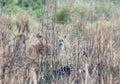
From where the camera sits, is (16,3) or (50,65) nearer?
(50,65)

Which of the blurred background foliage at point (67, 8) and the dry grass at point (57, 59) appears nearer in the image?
the dry grass at point (57, 59)

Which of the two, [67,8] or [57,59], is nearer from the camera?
[57,59]

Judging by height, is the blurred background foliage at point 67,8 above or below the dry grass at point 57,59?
above

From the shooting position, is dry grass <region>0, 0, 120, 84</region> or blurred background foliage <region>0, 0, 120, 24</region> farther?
blurred background foliage <region>0, 0, 120, 24</region>

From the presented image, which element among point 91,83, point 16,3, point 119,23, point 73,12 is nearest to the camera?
point 91,83

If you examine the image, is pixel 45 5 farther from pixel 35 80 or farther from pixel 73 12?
pixel 73 12

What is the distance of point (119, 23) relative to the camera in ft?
18.5

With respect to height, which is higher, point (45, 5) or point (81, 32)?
point (45, 5)

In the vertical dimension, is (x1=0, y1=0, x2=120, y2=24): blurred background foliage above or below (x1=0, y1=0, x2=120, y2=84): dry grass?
above

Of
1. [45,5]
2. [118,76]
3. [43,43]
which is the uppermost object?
[45,5]

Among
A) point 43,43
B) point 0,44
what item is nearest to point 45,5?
point 43,43

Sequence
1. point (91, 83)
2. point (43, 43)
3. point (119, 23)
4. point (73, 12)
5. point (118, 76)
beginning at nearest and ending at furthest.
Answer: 1. point (91, 83)
2. point (118, 76)
3. point (43, 43)
4. point (119, 23)
5. point (73, 12)

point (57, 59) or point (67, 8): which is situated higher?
point (67, 8)

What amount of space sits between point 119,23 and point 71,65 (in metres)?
1.95
